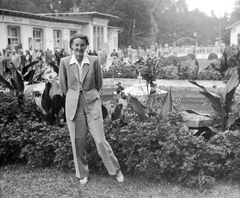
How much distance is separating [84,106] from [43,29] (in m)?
23.5

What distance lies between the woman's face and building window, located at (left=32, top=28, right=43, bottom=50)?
2226 cm

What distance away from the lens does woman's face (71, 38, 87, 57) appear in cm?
320

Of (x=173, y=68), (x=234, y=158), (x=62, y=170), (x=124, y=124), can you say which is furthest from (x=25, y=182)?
(x=173, y=68)

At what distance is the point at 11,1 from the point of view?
38656 mm

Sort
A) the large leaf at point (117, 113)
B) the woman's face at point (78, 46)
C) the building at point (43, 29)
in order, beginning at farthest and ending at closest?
the building at point (43, 29) < the large leaf at point (117, 113) < the woman's face at point (78, 46)

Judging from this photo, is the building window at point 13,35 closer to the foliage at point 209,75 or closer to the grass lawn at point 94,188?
the foliage at point 209,75

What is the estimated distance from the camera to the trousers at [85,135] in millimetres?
3283

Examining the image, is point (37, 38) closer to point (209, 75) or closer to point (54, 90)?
point (209, 75)

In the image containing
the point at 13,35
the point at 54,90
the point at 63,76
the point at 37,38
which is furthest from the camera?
the point at 37,38

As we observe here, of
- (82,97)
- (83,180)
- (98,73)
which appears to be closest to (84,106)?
(82,97)

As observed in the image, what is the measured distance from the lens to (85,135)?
338 cm

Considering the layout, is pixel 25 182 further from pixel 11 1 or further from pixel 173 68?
pixel 11 1

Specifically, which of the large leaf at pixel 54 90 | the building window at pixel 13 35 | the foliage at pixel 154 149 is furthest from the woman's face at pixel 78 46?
the building window at pixel 13 35

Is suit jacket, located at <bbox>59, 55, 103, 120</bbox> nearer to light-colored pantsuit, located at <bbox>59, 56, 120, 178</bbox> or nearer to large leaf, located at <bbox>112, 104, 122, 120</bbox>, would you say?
light-colored pantsuit, located at <bbox>59, 56, 120, 178</bbox>
